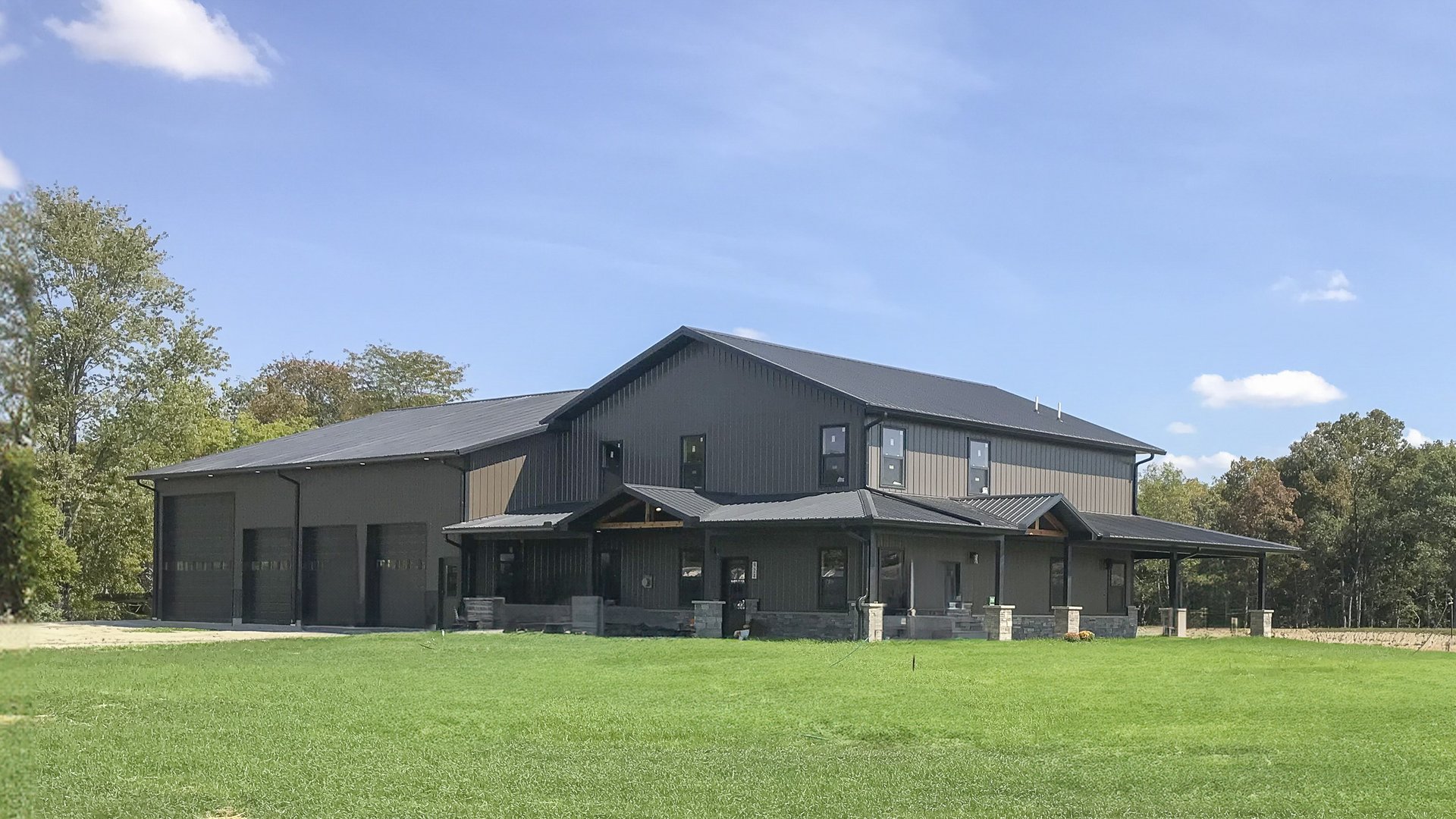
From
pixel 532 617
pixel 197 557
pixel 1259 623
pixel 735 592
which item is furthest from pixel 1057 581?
pixel 197 557

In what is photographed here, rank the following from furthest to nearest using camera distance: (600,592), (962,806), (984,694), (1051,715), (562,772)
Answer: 1. (600,592)
2. (984,694)
3. (1051,715)
4. (562,772)
5. (962,806)

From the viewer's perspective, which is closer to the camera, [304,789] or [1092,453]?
Result: [304,789]

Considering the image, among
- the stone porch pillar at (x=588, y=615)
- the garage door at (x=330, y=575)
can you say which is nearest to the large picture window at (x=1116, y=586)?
the stone porch pillar at (x=588, y=615)

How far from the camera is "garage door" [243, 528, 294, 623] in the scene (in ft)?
140

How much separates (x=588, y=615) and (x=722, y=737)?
846 inches

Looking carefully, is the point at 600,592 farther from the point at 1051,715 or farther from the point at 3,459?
the point at 3,459

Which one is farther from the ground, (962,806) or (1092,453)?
→ (1092,453)

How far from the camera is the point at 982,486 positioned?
38.3 metres

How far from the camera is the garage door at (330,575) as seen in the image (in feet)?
134

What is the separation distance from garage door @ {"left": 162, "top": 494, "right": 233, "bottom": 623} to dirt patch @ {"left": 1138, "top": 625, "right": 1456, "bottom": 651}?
91.5 feet

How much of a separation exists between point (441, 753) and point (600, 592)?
24.7m

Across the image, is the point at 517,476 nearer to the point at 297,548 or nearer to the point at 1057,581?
the point at 297,548

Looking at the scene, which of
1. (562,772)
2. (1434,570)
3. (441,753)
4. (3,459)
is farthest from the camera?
(1434,570)

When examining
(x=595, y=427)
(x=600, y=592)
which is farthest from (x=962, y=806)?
(x=595, y=427)
